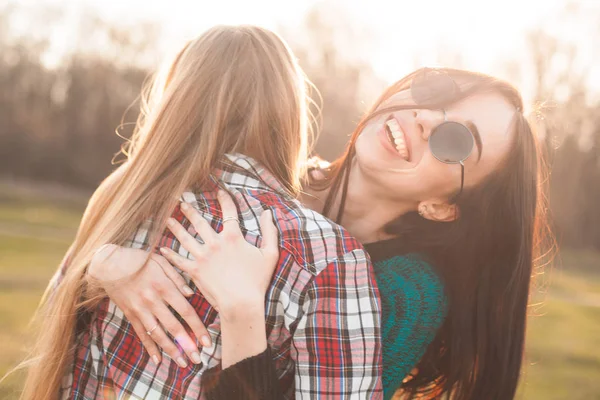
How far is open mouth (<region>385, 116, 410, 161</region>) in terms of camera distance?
2.64 meters

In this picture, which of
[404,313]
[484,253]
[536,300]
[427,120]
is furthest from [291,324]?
[536,300]

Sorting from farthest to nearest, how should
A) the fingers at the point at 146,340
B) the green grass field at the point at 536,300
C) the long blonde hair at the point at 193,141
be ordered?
1. the green grass field at the point at 536,300
2. the long blonde hair at the point at 193,141
3. the fingers at the point at 146,340

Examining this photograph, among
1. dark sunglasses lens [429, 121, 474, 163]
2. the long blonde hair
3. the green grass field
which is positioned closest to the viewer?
the long blonde hair

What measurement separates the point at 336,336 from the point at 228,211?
Answer: 0.56 metres

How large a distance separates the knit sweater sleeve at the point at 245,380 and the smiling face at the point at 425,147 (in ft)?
3.33

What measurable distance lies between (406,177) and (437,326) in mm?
645

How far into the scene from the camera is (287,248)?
2.01m

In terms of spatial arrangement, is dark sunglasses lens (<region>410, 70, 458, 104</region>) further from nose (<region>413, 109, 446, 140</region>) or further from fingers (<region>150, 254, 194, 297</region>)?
fingers (<region>150, 254, 194, 297</region>)

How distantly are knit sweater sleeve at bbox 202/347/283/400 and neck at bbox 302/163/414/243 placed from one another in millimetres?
989

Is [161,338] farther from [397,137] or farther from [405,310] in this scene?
[397,137]

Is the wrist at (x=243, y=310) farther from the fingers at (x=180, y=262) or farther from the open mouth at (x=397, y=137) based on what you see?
the open mouth at (x=397, y=137)

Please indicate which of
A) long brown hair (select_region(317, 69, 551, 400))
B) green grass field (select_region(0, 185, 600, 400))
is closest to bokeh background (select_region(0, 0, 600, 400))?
green grass field (select_region(0, 185, 600, 400))

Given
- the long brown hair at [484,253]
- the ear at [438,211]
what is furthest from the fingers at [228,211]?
the ear at [438,211]

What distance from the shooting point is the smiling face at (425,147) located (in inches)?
104
